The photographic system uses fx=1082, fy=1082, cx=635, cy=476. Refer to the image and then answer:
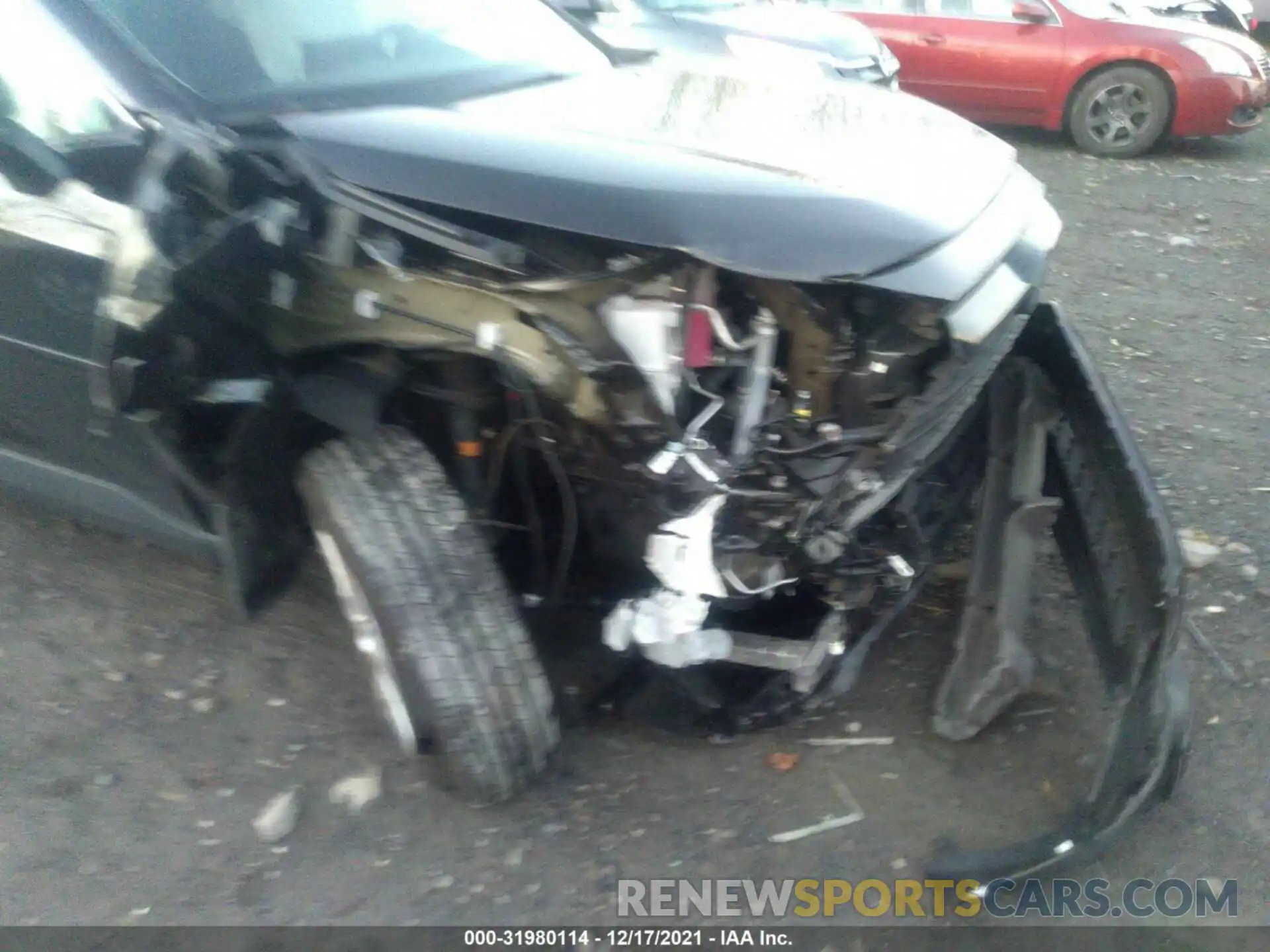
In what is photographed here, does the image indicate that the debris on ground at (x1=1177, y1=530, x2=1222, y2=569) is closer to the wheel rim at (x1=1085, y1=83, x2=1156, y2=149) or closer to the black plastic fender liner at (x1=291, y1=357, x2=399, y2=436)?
the black plastic fender liner at (x1=291, y1=357, x2=399, y2=436)

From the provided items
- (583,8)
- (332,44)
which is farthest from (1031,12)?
(332,44)

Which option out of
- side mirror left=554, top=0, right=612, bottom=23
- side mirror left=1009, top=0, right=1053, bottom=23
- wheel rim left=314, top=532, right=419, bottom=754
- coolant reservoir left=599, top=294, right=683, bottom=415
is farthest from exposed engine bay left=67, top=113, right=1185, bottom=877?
side mirror left=1009, top=0, right=1053, bottom=23

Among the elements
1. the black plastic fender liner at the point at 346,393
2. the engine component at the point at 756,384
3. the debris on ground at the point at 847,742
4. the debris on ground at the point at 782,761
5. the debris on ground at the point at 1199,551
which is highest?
the engine component at the point at 756,384

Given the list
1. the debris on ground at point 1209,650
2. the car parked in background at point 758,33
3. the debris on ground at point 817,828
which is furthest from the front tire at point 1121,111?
the debris on ground at point 817,828

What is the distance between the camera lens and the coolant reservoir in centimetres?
209

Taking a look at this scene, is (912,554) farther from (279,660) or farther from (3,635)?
(3,635)

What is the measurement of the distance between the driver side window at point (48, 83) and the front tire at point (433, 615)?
857 millimetres

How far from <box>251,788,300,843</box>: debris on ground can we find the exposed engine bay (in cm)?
48

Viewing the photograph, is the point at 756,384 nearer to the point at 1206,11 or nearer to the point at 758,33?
the point at 758,33

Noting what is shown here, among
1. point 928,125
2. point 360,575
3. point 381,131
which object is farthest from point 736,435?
point 928,125

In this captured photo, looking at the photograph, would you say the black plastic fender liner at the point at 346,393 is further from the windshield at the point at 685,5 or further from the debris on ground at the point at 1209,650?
the windshield at the point at 685,5

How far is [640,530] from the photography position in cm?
241

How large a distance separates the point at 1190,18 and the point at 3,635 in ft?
32.0

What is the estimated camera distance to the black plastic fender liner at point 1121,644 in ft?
7.13
